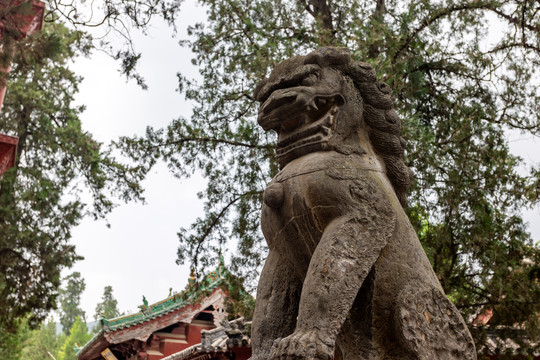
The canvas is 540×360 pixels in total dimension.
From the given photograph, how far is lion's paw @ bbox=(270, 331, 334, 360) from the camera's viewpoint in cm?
229

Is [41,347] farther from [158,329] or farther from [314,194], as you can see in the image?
[314,194]

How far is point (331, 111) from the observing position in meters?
3.06

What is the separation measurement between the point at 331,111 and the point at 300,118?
0.17 metres

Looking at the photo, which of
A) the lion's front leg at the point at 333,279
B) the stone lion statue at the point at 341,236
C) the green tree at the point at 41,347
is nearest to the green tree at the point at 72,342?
the green tree at the point at 41,347

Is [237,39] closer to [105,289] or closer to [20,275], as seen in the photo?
[20,275]

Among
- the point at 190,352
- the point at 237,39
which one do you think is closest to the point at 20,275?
the point at 190,352

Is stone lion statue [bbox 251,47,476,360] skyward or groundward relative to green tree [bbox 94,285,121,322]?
groundward

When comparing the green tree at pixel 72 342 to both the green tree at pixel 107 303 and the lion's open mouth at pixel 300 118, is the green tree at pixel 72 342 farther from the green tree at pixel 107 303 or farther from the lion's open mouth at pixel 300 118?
the lion's open mouth at pixel 300 118

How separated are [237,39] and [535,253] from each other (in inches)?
201

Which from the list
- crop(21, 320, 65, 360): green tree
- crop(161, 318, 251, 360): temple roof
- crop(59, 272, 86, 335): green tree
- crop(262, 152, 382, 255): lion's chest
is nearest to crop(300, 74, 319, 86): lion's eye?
crop(262, 152, 382, 255): lion's chest

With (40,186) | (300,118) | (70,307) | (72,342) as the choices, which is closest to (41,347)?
(72,342)

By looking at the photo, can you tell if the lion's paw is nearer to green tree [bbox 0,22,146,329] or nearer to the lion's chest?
the lion's chest

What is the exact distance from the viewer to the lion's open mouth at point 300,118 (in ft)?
9.79

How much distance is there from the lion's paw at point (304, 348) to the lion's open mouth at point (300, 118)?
1.00 metres
